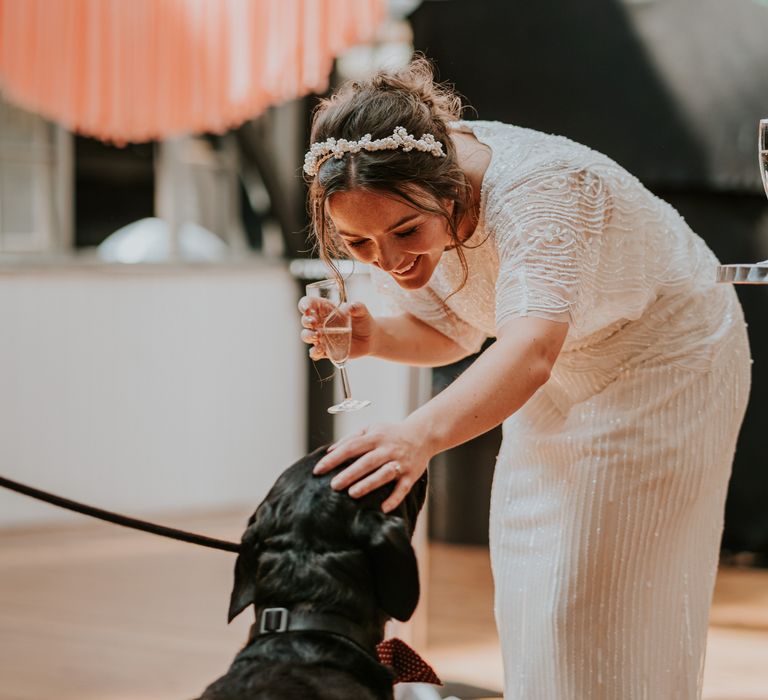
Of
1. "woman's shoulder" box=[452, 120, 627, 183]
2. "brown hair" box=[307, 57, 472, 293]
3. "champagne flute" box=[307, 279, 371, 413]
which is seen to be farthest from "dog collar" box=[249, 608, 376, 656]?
"woman's shoulder" box=[452, 120, 627, 183]

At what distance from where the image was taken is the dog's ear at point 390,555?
1.38m

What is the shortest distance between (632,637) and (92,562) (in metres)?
3.40

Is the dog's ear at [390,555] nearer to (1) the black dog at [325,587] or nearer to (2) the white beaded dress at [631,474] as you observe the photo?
(1) the black dog at [325,587]

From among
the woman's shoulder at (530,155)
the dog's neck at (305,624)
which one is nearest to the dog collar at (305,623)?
the dog's neck at (305,624)

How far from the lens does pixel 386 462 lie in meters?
1.38

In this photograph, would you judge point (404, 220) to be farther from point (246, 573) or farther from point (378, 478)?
point (246, 573)

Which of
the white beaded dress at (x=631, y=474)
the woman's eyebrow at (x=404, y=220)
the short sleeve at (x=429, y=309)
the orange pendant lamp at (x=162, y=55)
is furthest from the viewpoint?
the orange pendant lamp at (x=162, y=55)

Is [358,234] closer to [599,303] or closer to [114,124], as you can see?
[599,303]

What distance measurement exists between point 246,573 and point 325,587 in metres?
0.13

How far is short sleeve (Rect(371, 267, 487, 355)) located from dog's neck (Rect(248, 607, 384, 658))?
833 millimetres

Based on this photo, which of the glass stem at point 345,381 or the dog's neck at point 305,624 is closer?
the dog's neck at point 305,624

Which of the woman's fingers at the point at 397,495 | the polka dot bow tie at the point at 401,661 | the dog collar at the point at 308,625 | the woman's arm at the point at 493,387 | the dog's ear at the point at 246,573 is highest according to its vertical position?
the woman's arm at the point at 493,387

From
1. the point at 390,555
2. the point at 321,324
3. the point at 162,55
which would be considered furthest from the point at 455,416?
the point at 162,55

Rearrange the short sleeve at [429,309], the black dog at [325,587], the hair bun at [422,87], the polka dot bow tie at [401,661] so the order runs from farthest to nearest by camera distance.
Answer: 1. the short sleeve at [429,309]
2. the hair bun at [422,87]
3. the polka dot bow tie at [401,661]
4. the black dog at [325,587]
